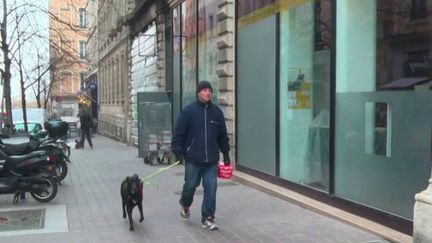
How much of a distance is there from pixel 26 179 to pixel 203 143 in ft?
12.2

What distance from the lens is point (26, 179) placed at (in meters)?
9.59

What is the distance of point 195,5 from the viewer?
50.8 ft

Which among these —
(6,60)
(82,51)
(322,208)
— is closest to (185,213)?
(322,208)

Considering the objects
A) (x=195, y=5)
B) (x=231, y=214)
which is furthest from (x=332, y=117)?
(x=195, y=5)

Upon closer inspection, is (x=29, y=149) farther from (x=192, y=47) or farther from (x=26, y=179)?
(x=192, y=47)

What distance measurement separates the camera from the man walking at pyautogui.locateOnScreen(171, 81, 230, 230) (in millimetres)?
7367

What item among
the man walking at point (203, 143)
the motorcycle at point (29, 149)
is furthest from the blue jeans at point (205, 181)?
the motorcycle at point (29, 149)

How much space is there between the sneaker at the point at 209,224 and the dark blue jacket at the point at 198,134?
73cm

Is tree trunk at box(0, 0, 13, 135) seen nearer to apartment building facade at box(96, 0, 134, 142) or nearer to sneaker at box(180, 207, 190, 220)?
apartment building facade at box(96, 0, 134, 142)

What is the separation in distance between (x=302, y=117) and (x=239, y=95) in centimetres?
271

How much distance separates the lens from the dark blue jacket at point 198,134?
7.37m

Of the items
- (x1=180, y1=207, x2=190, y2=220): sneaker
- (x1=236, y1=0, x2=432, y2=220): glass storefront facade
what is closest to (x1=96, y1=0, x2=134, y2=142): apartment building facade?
(x1=236, y1=0, x2=432, y2=220): glass storefront facade

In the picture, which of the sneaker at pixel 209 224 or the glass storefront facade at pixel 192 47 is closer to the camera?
the sneaker at pixel 209 224

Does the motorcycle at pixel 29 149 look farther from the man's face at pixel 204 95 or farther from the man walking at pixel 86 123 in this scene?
the man walking at pixel 86 123
